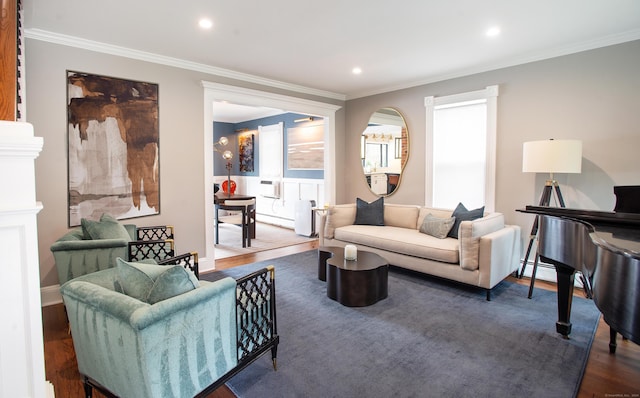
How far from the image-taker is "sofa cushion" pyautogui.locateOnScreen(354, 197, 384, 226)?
5.04 metres

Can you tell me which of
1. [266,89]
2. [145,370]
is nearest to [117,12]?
[266,89]

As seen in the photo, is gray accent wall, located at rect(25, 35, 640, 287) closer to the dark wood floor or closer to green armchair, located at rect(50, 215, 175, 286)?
green armchair, located at rect(50, 215, 175, 286)

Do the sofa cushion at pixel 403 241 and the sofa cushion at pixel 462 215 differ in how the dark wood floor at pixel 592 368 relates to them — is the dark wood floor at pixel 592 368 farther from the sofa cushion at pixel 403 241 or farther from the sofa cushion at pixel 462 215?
the sofa cushion at pixel 462 215

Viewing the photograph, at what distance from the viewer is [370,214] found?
5.07 metres

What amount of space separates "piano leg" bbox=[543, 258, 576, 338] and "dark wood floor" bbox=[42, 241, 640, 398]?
21 cm

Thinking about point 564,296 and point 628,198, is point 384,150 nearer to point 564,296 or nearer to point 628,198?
point 628,198

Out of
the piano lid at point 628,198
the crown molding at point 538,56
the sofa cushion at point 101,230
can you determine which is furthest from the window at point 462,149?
the sofa cushion at point 101,230

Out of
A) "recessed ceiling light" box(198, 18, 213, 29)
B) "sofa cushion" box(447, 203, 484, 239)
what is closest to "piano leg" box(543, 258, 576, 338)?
"sofa cushion" box(447, 203, 484, 239)

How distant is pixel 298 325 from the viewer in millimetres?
2934

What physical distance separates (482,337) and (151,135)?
402 centimetres

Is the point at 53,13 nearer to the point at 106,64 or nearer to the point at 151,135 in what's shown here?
the point at 106,64

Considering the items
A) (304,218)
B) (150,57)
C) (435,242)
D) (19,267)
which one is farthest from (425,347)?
(304,218)

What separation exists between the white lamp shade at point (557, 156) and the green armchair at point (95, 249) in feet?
12.2

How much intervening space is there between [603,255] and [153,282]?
2.25 m
